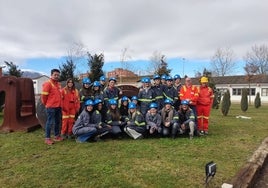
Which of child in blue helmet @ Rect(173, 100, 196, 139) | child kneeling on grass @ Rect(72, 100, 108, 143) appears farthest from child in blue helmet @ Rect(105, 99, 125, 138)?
child in blue helmet @ Rect(173, 100, 196, 139)

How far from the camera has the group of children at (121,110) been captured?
7.65m

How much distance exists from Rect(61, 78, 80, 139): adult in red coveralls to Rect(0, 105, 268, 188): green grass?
2.01 feet

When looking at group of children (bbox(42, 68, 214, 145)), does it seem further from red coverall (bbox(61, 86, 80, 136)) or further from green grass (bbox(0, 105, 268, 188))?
green grass (bbox(0, 105, 268, 188))

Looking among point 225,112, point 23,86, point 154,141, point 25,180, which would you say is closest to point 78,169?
point 25,180

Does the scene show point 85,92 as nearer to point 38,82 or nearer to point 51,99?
point 51,99

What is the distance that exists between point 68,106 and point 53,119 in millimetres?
569

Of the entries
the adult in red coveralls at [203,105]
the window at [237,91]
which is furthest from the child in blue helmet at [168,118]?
the window at [237,91]

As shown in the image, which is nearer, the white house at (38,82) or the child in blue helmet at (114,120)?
the child in blue helmet at (114,120)

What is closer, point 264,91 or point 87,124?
point 87,124

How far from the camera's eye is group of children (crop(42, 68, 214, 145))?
7652 mm

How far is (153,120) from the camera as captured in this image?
8242mm

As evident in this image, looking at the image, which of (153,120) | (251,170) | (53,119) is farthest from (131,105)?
(251,170)

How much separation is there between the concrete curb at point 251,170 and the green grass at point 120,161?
0.52ft

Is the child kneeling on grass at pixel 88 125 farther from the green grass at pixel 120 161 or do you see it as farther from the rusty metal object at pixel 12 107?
the rusty metal object at pixel 12 107
